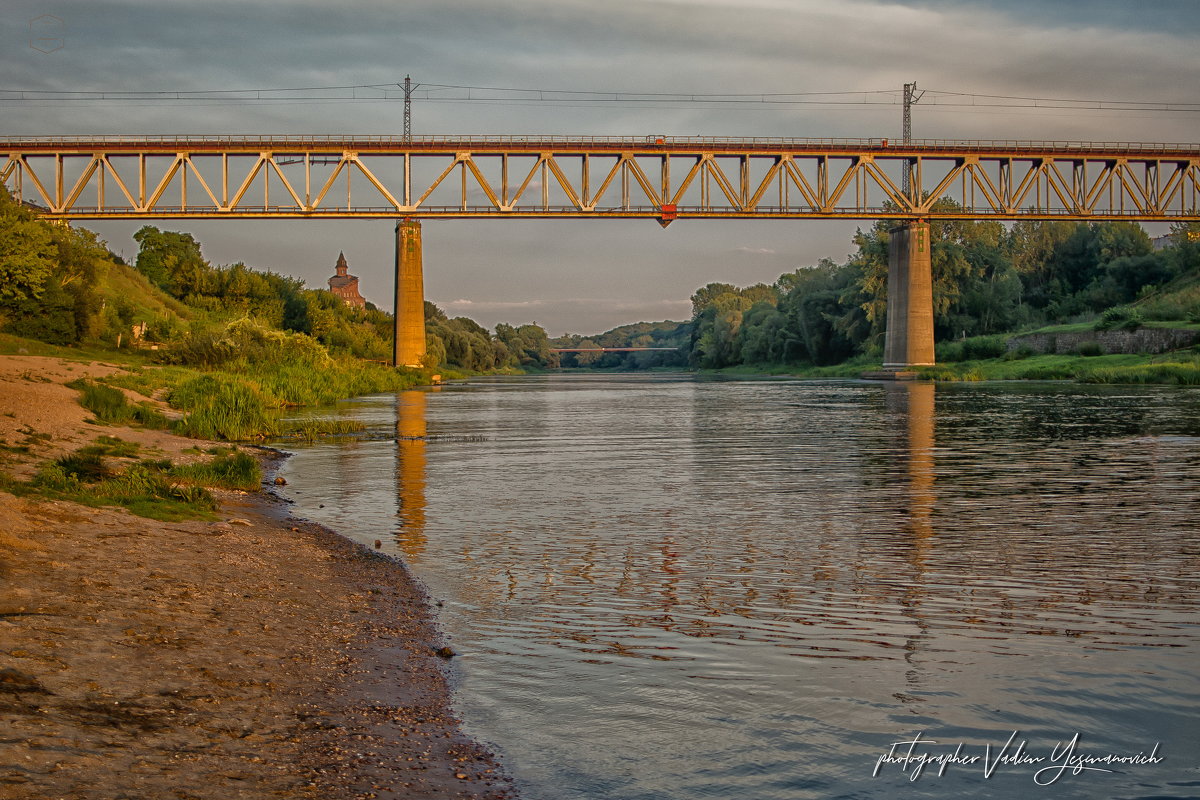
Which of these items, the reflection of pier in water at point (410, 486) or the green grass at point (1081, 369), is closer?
the reflection of pier in water at point (410, 486)

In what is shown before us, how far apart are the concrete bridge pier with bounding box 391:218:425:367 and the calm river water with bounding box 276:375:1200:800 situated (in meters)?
66.3

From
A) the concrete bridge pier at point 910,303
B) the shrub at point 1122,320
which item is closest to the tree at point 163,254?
the concrete bridge pier at point 910,303

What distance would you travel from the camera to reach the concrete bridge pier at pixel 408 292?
290 feet

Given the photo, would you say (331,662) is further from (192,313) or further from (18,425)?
(192,313)

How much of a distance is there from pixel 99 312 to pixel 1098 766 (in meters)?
64.1

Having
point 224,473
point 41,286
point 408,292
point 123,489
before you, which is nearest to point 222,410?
point 224,473

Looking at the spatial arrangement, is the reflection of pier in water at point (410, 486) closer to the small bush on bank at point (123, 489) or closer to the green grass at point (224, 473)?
the green grass at point (224, 473)

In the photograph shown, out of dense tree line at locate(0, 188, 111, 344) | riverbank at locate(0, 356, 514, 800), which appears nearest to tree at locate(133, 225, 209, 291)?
dense tree line at locate(0, 188, 111, 344)

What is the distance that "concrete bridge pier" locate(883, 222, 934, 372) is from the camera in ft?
297

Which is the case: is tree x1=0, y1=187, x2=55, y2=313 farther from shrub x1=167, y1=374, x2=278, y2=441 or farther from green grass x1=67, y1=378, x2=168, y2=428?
green grass x1=67, y1=378, x2=168, y2=428

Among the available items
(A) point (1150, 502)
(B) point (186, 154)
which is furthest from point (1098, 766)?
(B) point (186, 154)

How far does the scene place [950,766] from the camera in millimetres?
6230

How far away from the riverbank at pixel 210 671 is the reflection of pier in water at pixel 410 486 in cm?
166
